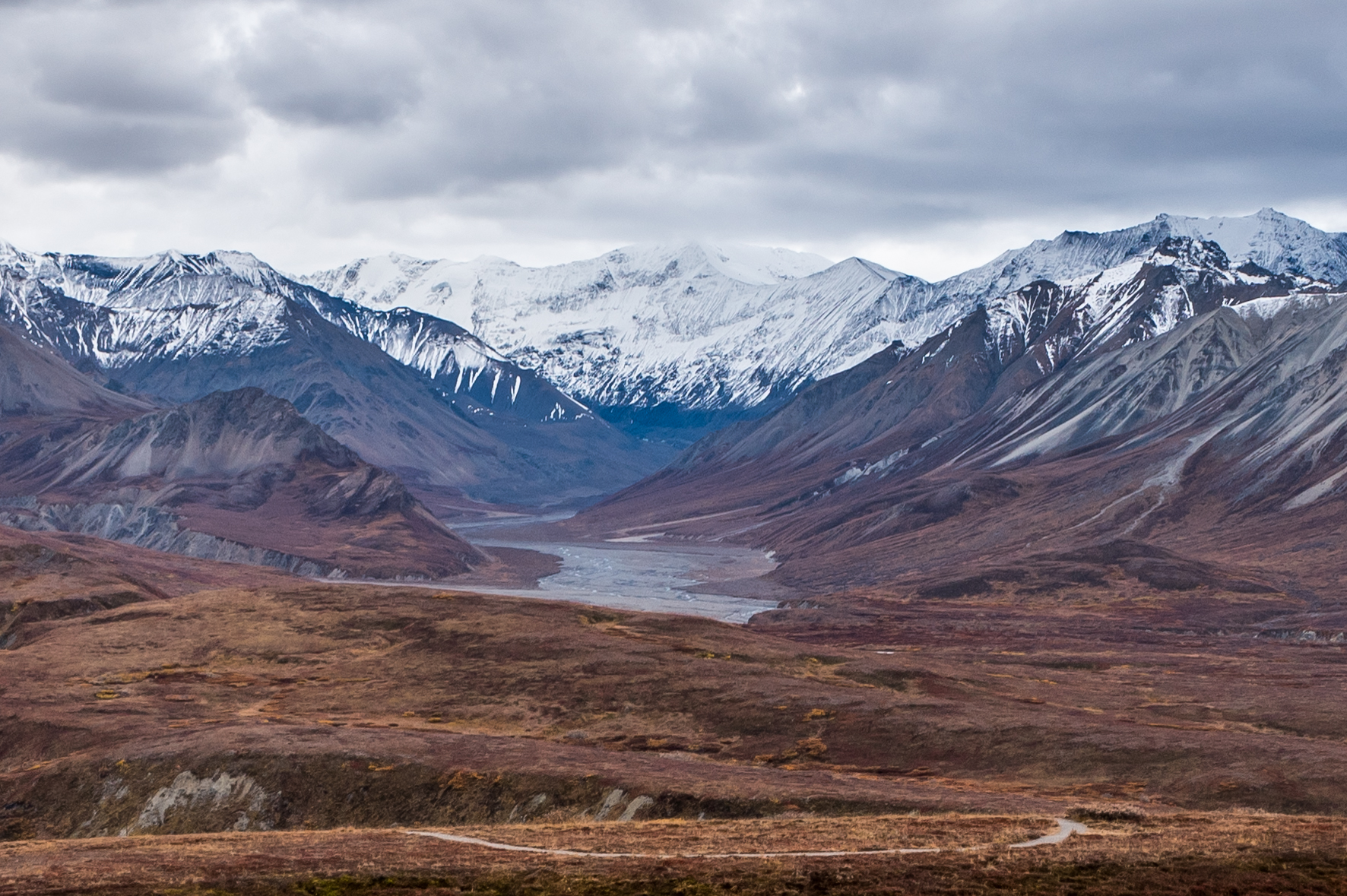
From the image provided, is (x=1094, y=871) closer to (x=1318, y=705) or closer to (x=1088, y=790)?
(x=1088, y=790)

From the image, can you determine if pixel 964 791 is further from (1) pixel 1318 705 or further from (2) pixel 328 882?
(1) pixel 1318 705

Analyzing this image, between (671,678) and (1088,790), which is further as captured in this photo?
(671,678)

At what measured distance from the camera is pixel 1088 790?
75.1 metres

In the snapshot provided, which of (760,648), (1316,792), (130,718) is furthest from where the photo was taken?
(760,648)

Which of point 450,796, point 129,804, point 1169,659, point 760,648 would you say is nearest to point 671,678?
point 760,648

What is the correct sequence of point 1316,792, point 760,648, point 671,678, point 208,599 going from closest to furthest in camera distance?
1. point 1316,792
2. point 671,678
3. point 760,648
4. point 208,599

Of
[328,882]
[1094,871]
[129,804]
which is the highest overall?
[1094,871]

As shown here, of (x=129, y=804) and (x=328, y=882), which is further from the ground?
(x=328, y=882)

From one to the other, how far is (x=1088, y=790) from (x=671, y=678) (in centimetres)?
3923

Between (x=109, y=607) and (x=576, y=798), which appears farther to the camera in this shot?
(x=109, y=607)

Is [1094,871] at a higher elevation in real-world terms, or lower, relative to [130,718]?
higher

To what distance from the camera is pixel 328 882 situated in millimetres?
45906

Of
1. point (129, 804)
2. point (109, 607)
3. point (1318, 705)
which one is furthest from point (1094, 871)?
point (109, 607)

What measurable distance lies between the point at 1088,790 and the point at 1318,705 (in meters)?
43.8
